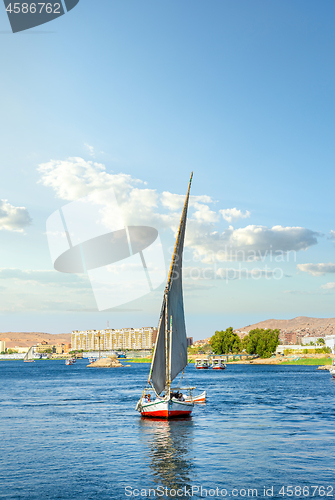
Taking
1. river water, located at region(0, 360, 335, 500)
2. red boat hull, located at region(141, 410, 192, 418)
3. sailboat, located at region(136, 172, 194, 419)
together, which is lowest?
river water, located at region(0, 360, 335, 500)

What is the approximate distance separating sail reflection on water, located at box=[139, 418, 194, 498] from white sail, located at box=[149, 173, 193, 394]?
3.96 m

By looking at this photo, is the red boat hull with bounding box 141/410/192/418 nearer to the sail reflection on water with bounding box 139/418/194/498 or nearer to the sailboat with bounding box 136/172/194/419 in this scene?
the sailboat with bounding box 136/172/194/419

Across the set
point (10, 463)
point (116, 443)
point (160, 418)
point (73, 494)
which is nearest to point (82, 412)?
point (160, 418)

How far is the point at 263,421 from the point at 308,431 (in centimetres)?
721

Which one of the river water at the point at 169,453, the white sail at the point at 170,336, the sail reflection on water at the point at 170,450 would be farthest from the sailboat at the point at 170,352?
the river water at the point at 169,453

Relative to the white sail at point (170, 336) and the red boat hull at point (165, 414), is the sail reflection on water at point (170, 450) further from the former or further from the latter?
the white sail at point (170, 336)

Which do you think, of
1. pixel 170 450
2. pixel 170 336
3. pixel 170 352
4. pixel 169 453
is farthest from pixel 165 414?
pixel 169 453

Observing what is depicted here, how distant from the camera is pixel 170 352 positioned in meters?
47.2

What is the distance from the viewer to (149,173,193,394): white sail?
46650 mm

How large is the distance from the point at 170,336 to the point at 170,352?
164cm

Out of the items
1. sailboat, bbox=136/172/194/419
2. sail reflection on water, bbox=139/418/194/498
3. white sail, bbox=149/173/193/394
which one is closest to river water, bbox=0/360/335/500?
sail reflection on water, bbox=139/418/194/498

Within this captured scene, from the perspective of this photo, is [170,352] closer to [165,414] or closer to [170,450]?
[165,414]

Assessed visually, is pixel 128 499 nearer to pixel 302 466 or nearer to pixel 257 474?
pixel 257 474

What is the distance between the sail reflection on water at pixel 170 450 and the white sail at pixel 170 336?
156 inches
